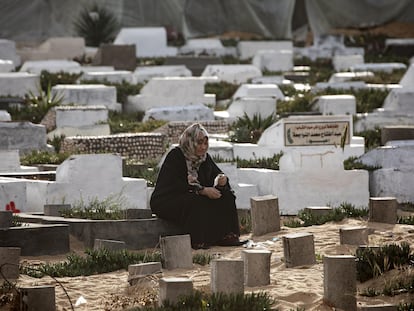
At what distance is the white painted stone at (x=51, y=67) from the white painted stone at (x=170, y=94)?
3299 millimetres

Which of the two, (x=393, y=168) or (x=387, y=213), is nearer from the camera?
(x=387, y=213)

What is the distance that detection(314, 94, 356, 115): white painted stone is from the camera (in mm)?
24138

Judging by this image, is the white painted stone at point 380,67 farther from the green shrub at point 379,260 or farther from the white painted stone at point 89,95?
the green shrub at point 379,260

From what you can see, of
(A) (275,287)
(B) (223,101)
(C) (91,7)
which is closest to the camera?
(A) (275,287)

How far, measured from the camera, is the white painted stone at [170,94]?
88.6ft

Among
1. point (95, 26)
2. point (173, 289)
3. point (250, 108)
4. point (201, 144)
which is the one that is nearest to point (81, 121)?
point (250, 108)

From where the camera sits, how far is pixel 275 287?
10266 millimetres

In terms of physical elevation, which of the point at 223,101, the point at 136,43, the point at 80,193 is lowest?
the point at 80,193

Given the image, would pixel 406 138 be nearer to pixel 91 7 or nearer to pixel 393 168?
pixel 393 168

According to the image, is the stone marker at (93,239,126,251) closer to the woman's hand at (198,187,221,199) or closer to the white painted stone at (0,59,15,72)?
the woman's hand at (198,187,221,199)

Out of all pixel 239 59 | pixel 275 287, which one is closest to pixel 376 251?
pixel 275 287

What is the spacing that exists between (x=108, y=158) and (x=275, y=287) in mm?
5968

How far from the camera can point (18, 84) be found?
26984mm

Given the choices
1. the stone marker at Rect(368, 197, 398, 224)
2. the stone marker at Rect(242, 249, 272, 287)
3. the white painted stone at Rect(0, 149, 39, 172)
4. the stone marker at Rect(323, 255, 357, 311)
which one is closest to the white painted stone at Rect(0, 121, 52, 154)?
the white painted stone at Rect(0, 149, 39, 172)
